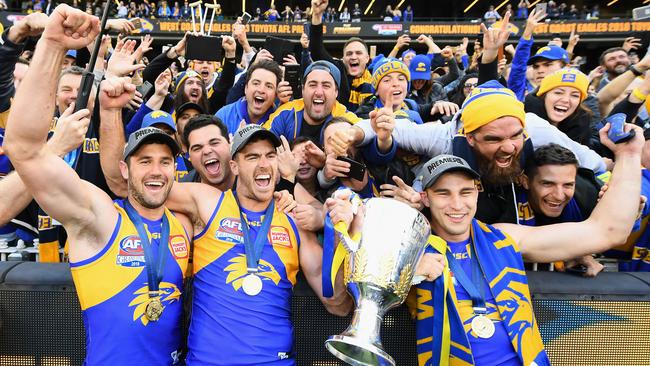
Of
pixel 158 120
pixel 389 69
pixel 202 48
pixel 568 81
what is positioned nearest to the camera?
pixel 568 81

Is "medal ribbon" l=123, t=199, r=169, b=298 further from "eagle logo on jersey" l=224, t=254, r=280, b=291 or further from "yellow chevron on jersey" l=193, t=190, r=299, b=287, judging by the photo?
"eagle logo on jersey" l=224, t=254, r=280, b=291

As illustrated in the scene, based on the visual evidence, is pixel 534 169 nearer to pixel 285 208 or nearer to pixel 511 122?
pixel 511 122

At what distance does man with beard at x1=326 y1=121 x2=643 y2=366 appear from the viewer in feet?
7.77

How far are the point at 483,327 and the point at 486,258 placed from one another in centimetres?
35

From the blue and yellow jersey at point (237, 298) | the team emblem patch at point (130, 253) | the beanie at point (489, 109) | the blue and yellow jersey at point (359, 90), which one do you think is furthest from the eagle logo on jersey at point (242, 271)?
the blue and yellow jersey at point (359, 90)

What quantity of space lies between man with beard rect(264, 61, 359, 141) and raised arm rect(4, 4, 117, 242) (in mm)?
2220

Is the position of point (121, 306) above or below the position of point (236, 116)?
below

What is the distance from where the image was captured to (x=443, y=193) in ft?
8.31

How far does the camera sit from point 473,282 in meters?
2.50

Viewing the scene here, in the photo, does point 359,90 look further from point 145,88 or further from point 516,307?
point 516,307

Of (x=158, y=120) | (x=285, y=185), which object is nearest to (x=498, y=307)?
(x=285, y=185)

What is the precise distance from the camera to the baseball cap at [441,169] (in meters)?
2.47

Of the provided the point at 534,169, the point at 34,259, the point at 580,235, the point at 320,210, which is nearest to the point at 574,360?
the point at 580,235

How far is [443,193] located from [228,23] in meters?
29.8
